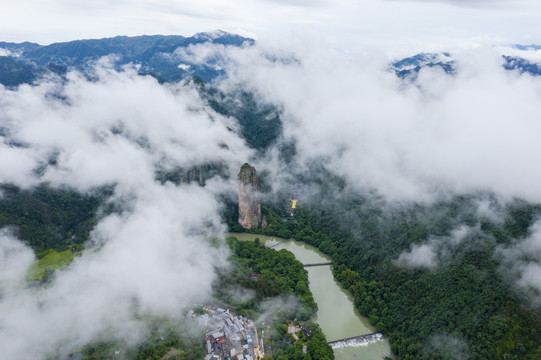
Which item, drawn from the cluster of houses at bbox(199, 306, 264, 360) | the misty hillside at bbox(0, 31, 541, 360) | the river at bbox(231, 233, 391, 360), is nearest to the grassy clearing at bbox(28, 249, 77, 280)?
the misty hillside at bbox(0, 31, 541, 360)

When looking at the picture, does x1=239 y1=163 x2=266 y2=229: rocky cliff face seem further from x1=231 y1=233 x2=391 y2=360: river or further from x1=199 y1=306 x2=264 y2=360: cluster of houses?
x1=199 y1=306 x2=264 y2=360: cluster of houses

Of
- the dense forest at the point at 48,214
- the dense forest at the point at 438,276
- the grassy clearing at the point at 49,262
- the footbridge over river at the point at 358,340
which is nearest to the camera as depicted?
the dense forest at the point at 438,276

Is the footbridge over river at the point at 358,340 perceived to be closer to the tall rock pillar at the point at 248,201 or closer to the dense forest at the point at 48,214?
the tall rock pillar at the point at 248,201

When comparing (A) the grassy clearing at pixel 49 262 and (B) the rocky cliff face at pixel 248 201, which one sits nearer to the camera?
(A) the grassy clearing at pixel 49 262

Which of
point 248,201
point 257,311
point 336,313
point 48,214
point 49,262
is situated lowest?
point 336,313

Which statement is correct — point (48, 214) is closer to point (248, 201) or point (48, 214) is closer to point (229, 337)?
point (248, 201)

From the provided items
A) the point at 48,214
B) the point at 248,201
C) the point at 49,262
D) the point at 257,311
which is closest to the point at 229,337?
the point at 257,311

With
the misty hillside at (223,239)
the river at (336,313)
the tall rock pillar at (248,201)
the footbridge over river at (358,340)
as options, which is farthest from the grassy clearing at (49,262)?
the footbridge over river at (358,340)
